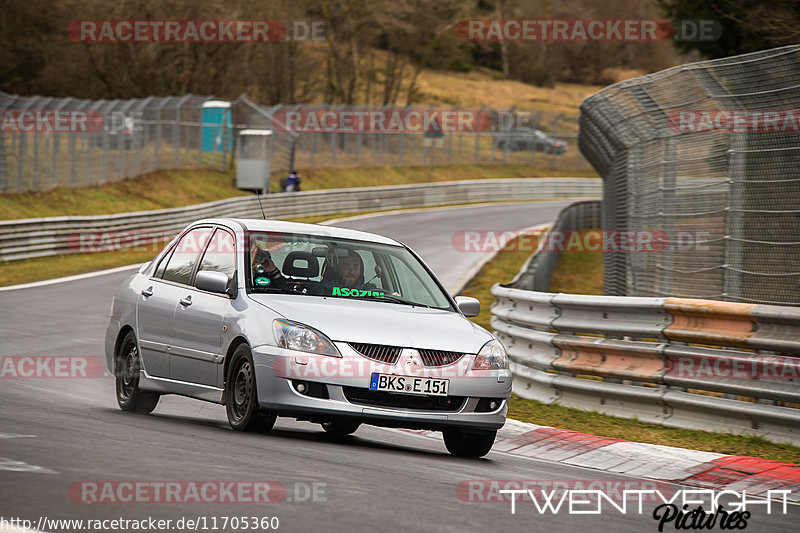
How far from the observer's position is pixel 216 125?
4484cm

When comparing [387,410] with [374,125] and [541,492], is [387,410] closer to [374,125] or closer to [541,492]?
[541,492]

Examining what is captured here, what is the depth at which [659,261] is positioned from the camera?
12953mm

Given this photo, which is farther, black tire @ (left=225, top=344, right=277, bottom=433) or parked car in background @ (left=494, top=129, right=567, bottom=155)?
parked car in background @ (left=494, top=129, right=567, bottom=155)

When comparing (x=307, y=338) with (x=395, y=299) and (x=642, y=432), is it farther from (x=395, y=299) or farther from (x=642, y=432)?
(x=642, y=432)

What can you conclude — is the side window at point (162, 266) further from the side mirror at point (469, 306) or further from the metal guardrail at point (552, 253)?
the metal guardrail at point (552, 253)

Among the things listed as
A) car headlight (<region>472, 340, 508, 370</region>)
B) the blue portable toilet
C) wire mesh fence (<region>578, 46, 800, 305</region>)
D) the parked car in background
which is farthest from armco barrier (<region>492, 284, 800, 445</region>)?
the parked car in background

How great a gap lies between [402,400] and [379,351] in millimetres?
340

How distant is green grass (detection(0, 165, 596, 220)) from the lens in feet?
105

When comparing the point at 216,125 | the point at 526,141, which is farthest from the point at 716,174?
the point at 526,141

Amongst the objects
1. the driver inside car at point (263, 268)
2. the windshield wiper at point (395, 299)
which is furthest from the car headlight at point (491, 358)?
the driver inside car at point (263, 268)

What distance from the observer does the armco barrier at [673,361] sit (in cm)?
884

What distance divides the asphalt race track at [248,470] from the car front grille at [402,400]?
31 cm

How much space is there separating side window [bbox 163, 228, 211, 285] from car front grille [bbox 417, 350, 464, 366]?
7.12ft

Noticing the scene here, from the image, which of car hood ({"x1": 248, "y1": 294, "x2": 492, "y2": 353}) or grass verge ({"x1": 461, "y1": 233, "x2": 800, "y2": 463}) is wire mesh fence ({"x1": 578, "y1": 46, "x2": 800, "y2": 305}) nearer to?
grass verge ({"x1": 461, "y1": 233, "x2": 800, "y2": 463})
